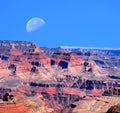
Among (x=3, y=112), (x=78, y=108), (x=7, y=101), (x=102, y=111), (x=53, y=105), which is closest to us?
(x=3, y=112)

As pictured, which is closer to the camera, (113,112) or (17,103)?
(113,112)

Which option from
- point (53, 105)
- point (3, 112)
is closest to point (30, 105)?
point (3, 112)

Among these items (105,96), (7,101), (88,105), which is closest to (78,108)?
(88,105)

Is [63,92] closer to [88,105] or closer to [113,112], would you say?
[88,105]

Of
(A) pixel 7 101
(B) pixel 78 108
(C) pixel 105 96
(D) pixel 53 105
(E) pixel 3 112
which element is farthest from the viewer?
(D) pixel 53 105

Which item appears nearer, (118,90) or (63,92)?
(118,90)

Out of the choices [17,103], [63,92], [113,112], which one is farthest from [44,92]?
[113,112]

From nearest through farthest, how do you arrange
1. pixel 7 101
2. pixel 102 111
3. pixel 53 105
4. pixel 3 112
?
pixel 3 112, pixel 7 101, pixel 102 111, pixel 53 105

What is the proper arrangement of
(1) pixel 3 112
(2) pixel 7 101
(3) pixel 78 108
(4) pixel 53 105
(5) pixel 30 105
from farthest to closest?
(4) pixel 53 105 < (3) pixel 78 108 < (5) pixel 30 105 < (2) pixel 7 101 < (1) pixel 3 112

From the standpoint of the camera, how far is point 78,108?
116375mm

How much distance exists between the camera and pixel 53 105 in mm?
185250

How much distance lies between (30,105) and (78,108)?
26.4m

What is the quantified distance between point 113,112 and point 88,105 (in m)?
80.3

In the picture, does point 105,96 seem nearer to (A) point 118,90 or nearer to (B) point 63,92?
(A) point 118,90
